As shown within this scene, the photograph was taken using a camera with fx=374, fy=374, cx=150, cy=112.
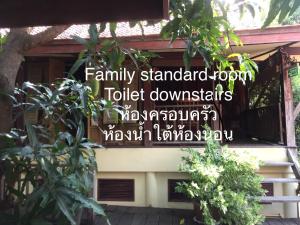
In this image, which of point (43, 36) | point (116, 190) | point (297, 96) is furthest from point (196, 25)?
point (297, 96)

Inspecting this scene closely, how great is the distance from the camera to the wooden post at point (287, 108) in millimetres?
7195

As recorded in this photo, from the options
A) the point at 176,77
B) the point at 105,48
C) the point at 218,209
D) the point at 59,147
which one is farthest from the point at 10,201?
the point at 176,77

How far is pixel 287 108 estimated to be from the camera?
23.8 ft

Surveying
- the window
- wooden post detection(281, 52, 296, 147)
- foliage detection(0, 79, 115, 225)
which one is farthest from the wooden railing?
foliage detection(0, 79, 115, 225)

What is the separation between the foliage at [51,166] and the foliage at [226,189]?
2112 millimetres

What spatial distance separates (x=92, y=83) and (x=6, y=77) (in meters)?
1.03

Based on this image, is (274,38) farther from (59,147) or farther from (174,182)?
(59,147)

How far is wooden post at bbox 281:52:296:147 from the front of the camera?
720cm

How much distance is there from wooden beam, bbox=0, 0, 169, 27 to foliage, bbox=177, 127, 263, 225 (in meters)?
4.01

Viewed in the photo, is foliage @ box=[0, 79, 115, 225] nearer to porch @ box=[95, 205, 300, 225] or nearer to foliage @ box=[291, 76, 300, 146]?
porch @ box=[95, 205, 300, 225]

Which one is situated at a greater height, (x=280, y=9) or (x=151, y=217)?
(x=280, y=9)

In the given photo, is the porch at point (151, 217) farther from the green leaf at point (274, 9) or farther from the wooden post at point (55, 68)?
the green leaf at point (274, 9)

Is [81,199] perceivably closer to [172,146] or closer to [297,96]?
[172,146]

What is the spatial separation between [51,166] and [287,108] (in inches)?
213
